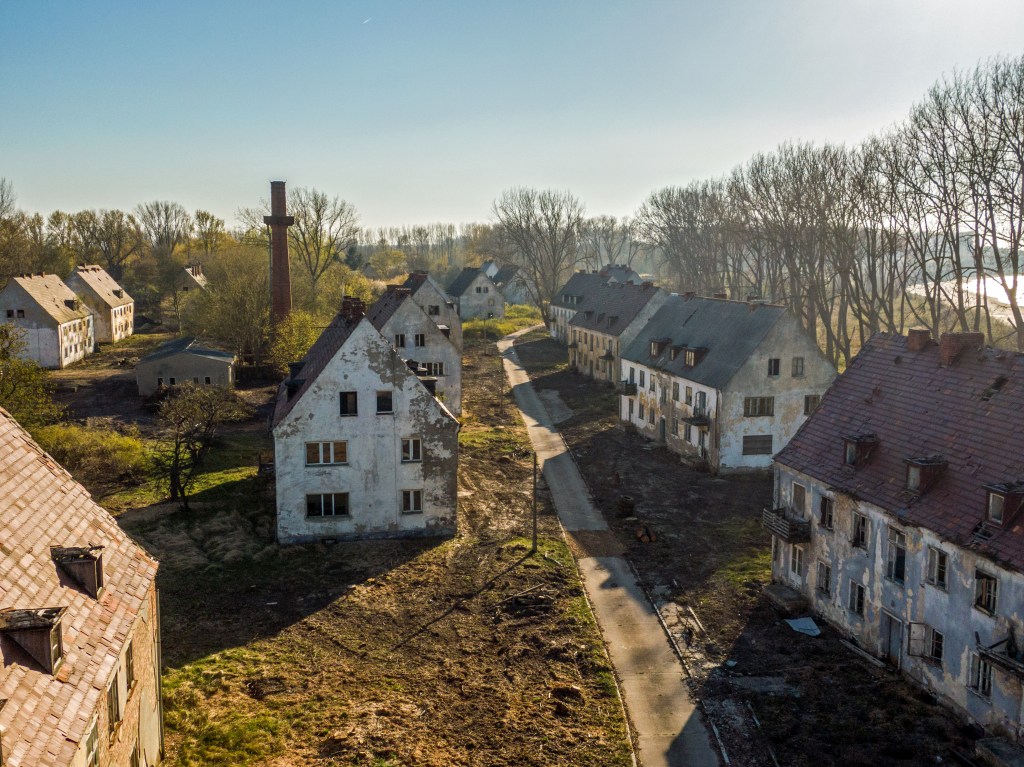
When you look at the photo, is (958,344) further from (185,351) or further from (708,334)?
(185,351)

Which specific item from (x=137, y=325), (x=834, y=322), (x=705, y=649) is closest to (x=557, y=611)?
(x=705, y=649)

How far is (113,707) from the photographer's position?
52.2 ft

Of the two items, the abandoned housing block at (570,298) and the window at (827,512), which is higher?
the abandoned housing block at (570,298)

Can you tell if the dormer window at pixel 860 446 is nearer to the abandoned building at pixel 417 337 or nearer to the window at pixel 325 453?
the window at pixel 325 453

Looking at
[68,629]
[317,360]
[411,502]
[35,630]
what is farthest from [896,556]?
[317,360]

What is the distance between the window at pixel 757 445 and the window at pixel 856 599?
20132mm

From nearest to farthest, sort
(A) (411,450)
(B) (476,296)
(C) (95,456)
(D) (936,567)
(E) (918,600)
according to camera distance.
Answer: (D) (936,567)
(E) (918,600)
(A) (411,450)
(C) (95,456)
(B) (476,296)

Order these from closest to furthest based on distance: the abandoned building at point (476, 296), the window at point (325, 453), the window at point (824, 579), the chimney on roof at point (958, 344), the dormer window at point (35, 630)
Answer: the dormer window at point (35, 630) < the chimney on roof at point (958, 344) < the window at point (824, 579) < the window at point (325, 453) < the abandoned building at point (476, 296)

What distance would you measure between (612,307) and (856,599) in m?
53.5

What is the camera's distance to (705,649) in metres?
26.8

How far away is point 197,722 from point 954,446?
23329mm

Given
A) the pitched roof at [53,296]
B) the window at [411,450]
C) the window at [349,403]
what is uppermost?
the pitched roof at [53,296]

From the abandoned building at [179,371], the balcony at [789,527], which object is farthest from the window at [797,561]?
the abandoned building at [179,371]

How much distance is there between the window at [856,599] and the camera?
26.9 meters
